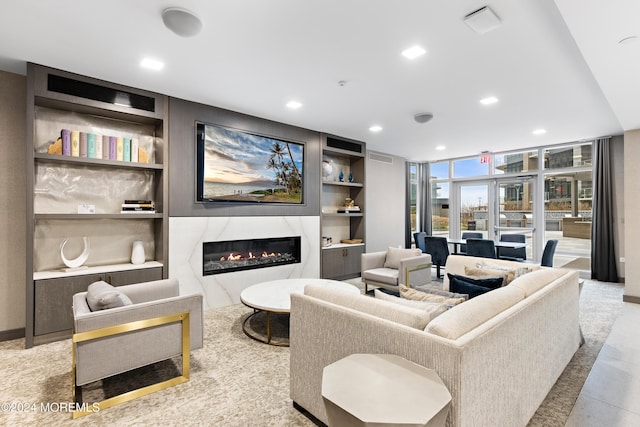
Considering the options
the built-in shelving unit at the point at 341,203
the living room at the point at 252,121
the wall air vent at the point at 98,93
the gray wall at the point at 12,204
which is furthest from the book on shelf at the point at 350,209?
the gray wall at the point at 12,204

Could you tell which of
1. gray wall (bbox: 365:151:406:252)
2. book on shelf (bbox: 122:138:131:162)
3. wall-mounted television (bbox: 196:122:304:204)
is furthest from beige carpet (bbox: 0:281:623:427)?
gray wall (bbox: 365:151:406:252)

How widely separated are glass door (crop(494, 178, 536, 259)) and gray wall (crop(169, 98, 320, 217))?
5.07 m

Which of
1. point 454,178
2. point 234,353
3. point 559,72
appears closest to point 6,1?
point 234,353

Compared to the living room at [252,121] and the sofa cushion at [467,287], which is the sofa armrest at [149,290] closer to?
the living room at [252,121]

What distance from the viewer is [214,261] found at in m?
4.35

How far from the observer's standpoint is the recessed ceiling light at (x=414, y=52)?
2.68 metres

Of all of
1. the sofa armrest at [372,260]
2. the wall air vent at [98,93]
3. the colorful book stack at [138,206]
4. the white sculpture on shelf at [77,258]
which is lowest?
the sofa armrest at [372,260]

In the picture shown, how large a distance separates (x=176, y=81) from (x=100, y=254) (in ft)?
7.08

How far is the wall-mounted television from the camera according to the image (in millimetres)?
4137

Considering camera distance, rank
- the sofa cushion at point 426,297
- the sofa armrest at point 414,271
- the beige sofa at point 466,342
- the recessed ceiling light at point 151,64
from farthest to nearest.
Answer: the sofa armrest at point 414,271
the recessed ceiling light at point 151,64
the sofa cushion at point 426,297
the beige sofa at point 466,342

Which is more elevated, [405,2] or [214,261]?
[405,2]

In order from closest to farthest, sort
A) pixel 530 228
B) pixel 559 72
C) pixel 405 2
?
pixel 405 2, pixel 559 72, pixel 530 228

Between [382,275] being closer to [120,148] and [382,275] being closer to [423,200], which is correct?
[120,148]

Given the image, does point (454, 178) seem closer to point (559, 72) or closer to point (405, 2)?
point (559, 72)
